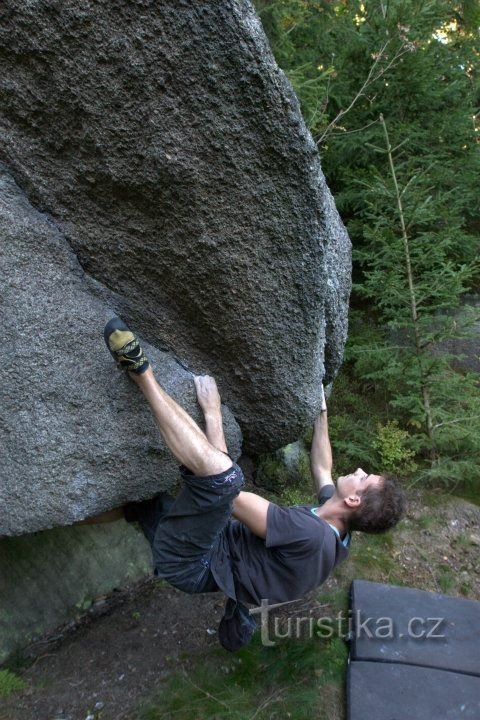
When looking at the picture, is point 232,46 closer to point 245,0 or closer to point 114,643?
point 245,0

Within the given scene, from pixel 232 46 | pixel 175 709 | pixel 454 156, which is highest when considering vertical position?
pixel 232 46

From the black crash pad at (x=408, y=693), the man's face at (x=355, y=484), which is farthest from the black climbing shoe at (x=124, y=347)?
the black crash pad at (x=408, y=693)

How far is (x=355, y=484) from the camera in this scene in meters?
2.62

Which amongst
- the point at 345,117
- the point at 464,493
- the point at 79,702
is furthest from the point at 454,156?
the point at 79,702

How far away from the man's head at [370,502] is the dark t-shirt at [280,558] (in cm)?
15

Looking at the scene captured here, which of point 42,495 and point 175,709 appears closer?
point 42,495

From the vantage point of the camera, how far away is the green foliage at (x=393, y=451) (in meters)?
4.73

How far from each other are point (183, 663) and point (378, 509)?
1488 mm

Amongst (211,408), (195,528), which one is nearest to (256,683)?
(195,528)

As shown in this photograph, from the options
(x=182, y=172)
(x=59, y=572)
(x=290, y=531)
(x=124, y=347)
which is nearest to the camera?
(x=182, y=172)

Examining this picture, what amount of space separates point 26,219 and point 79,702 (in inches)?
94.7

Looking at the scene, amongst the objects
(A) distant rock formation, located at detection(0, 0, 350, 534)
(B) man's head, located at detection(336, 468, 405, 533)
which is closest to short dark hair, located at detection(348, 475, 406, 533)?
(B) man's head, located at detection(336, 468, 405, 533)

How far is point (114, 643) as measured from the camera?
3129mm

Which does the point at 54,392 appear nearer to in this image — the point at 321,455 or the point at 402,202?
the point at 321,455
